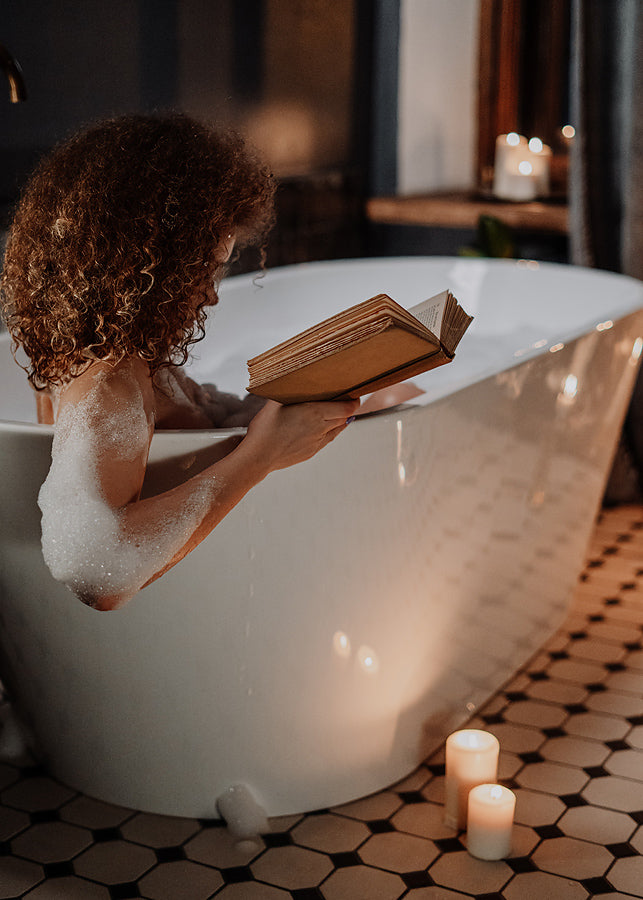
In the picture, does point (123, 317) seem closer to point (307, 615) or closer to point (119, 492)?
point (119, 492)

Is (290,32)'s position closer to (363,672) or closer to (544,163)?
(544,163)

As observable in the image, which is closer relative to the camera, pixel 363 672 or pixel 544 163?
pixel 363 672

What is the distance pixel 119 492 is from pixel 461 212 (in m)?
2.59

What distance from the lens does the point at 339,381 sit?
1255 mm

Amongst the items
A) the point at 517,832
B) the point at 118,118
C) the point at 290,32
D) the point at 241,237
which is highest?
Answer: the point at 290,32

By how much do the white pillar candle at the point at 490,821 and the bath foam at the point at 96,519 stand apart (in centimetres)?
65

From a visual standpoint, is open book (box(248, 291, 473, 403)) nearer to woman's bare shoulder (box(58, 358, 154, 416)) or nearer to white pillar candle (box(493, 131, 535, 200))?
woman's bare shoulder (box(58, 358, 154, 416))

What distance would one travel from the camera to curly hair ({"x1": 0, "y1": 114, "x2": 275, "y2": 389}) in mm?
1228

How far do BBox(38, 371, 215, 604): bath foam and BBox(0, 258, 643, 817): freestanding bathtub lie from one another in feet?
0.56

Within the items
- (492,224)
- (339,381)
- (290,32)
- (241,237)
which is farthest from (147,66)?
(339,381)

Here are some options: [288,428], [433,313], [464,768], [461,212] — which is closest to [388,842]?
[464,768]

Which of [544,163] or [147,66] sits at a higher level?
[147,66]

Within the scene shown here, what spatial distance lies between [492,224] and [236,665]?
209 centimetres

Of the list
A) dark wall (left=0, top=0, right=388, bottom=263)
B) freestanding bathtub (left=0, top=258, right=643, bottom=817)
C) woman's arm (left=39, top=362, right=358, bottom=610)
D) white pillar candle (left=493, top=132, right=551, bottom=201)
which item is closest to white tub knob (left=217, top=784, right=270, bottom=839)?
freestanding bathtub (left=0, top=258, right=643, bottom=817)
